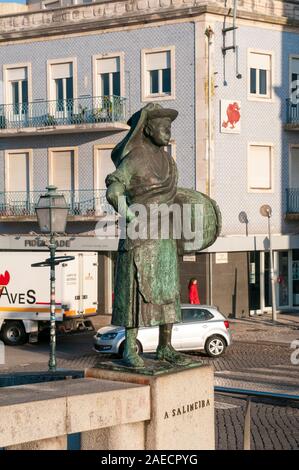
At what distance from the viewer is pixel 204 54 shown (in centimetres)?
3266

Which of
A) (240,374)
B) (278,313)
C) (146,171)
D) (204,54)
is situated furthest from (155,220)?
(278,313)

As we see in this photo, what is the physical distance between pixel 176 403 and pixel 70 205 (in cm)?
2732

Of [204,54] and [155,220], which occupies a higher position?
[204,54]

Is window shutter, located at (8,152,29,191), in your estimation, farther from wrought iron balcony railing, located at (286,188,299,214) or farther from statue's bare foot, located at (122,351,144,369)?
statue's bare foot, located at (122,351,144,369)

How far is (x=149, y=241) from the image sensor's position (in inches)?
342

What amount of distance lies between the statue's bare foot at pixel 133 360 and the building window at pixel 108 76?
26505mm

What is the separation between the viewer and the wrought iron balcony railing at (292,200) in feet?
117

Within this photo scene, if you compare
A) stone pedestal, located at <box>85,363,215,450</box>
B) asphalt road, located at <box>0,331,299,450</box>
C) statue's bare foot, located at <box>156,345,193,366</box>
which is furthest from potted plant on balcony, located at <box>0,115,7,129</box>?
stone pedestal, located at <box>85,363,215,450</box>

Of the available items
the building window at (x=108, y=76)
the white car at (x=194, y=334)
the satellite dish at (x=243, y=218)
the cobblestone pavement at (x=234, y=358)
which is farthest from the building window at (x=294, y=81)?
the white car at (x=194, y=334)

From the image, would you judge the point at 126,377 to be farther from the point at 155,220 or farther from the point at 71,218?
the point at 71,218

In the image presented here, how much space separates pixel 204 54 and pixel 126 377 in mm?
25373

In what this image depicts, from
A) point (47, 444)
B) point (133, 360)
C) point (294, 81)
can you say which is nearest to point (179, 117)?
point (294, 81)

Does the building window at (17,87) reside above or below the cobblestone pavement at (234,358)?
above

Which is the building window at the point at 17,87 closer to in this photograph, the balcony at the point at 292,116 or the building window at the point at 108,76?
the building window at the point at 108,76
